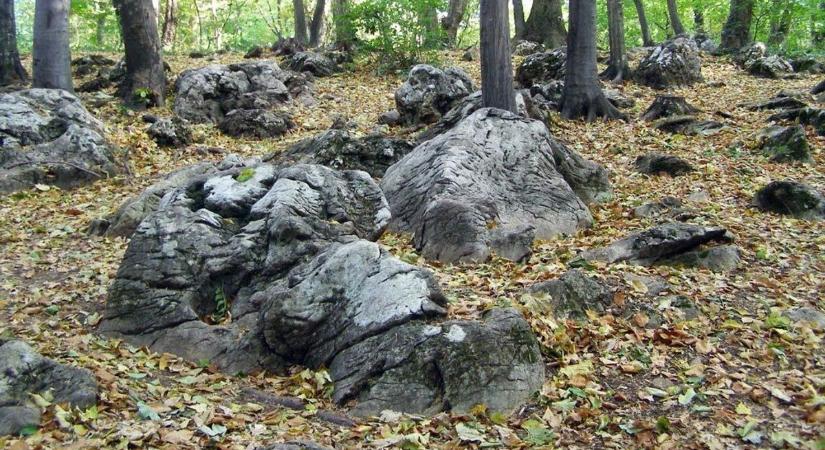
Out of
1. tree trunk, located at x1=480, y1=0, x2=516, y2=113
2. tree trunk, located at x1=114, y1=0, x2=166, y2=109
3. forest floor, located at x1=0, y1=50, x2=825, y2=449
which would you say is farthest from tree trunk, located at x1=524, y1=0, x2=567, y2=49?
forest floor, located at x1=0, y1=50, x2=825, y2=449

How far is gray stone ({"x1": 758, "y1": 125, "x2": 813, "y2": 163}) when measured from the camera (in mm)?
10620

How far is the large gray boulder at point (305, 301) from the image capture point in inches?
191

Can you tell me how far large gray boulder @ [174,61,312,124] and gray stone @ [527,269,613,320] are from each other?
10.3 metres

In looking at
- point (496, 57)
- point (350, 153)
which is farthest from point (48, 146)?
point (496, 57)

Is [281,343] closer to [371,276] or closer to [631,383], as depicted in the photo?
[371,276]

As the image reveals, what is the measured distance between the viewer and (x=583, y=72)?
527 inches

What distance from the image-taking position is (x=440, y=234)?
7.72 m

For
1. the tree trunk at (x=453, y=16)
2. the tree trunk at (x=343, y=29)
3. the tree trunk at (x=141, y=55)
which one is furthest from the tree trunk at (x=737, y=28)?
the tree trunk at (x=141, y=55)

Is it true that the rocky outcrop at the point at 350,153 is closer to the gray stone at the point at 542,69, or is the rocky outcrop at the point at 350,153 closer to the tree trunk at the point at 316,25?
the gray stone at the point at 542,69

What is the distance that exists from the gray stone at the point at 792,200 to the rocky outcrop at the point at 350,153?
5322 millimetres

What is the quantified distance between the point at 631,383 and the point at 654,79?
13.2 meters

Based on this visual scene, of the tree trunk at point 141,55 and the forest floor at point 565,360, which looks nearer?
the forest floor at point 565,360

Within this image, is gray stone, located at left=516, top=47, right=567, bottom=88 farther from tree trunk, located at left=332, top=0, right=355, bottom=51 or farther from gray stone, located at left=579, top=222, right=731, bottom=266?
gray stone, located at left=579, top=222, right=731, bottom=266

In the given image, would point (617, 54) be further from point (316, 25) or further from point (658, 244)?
point (316, 25)
